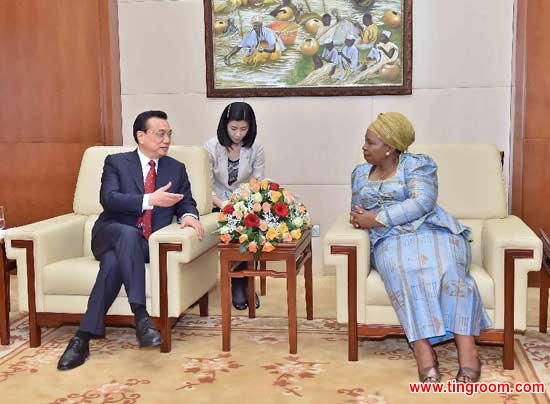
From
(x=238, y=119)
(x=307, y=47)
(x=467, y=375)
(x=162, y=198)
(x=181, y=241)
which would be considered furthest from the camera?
(x=307, y=47)

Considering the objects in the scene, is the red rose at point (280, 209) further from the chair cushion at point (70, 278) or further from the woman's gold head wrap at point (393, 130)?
the chair cushion at point (70, 278)

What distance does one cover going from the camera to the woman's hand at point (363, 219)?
3618mm

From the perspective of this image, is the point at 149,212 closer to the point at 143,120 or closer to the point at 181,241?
the point at 181,241

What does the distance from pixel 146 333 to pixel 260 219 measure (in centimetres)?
84

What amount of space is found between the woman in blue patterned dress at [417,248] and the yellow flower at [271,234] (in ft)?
1.36

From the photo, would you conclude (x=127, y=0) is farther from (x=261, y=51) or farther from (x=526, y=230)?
(x=526, y=230)

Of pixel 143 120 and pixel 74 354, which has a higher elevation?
pixel 143 120

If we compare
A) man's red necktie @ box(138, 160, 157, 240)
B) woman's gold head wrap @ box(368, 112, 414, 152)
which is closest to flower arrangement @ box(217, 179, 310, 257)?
man's red necktie @ box(138, 160, 157, 240)

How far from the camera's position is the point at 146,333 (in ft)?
11.8

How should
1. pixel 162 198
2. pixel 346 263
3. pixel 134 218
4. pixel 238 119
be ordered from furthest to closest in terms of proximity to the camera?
1. pixel 238 119
2. pixel 134 218
3. pixel 162 198
4. pixel 346 263

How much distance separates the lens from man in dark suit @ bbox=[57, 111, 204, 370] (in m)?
3.62

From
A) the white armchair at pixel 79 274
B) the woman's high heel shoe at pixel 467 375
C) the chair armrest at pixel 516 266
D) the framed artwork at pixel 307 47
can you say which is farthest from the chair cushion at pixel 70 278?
the framed artwork at pixel 307 47

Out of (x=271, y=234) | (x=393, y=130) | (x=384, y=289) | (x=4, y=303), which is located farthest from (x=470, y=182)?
(x=4, y=303)

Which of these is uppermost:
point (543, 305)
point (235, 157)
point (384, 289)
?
point (235, 157)
